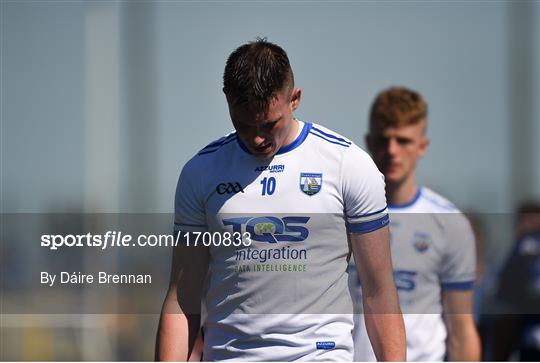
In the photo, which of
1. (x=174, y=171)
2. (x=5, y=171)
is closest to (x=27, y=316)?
(x=5, y=171)

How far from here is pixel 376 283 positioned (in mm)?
2994

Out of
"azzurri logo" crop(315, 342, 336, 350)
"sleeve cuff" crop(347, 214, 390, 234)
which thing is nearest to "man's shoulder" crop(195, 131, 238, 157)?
"sleeve cuff" crop(347, 214, 390, 234)

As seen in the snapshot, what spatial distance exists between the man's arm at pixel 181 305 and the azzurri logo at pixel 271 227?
0.14m

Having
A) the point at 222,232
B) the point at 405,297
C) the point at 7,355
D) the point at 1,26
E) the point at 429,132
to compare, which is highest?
the point at 1,26

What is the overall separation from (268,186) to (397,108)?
879 millimetres

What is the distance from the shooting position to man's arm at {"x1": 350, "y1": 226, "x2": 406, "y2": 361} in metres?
2.98

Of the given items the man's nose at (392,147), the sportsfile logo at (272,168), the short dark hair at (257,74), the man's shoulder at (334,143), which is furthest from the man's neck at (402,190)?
the short dark hair at (257,74)

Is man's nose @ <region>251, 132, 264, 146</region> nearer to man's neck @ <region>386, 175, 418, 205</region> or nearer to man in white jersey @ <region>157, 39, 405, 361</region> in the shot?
man in white jersey @ <region>157, 39, 405, 361</region>

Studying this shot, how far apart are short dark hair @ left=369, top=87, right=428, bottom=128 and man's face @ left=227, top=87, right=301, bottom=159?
727 mm

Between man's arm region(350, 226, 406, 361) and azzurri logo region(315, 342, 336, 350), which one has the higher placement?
man's arm region(350, 226, 406, 361)

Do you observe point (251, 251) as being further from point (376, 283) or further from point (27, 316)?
point (27, 316)

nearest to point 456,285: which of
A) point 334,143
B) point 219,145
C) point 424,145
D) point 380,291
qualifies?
point 424,145

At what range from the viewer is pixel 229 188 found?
303cm

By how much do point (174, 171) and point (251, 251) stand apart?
520 millimetres
